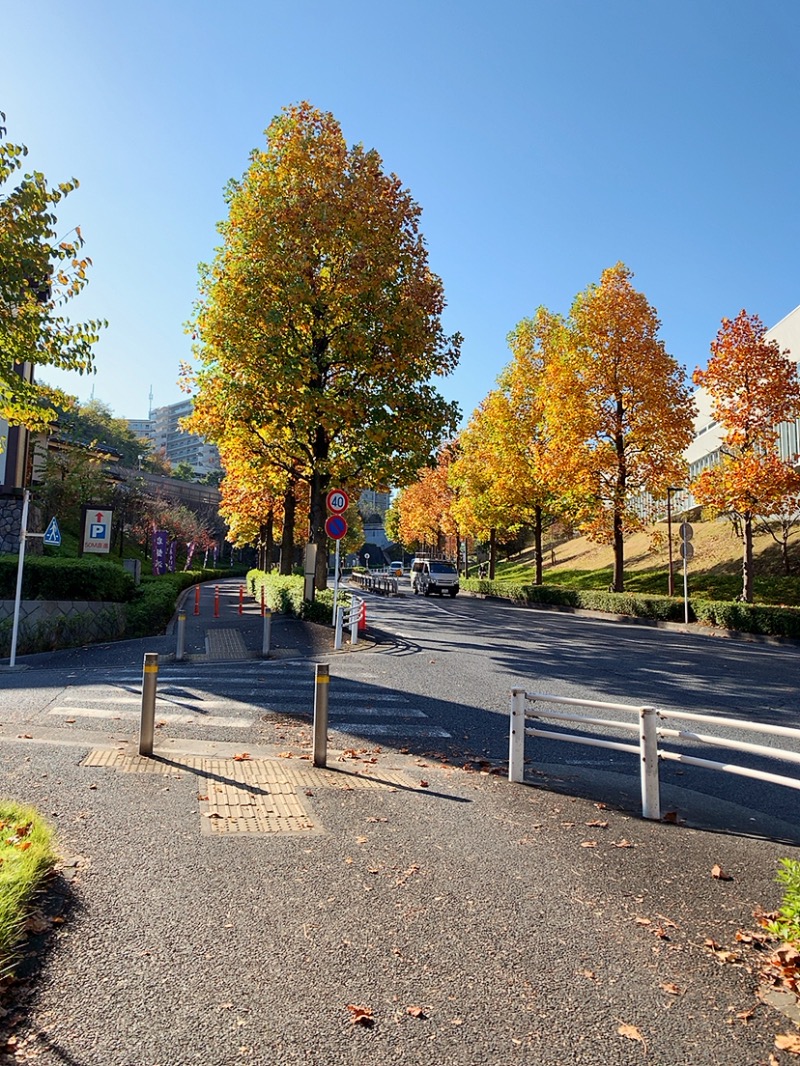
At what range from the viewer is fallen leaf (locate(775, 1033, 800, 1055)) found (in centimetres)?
274

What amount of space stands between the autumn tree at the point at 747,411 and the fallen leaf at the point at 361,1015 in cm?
2277

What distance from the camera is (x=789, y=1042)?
9.12 feet

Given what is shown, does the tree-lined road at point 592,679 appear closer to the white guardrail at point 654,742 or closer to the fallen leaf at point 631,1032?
the white guardrail at point 654,742

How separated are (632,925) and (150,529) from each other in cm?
4511

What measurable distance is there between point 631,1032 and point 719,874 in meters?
1.98

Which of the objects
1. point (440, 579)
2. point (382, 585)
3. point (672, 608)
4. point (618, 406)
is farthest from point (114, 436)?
point (672, 608)

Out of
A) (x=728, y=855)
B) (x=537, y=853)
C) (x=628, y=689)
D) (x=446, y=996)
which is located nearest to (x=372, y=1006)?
(x=446, y=996)

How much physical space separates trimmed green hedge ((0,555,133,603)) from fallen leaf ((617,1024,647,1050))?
1557cm

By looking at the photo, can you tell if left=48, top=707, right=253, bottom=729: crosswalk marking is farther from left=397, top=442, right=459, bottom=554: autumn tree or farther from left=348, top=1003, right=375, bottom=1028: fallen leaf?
left=397, top=442, right=459, bottom=554: autumn tree

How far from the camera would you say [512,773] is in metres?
6.41

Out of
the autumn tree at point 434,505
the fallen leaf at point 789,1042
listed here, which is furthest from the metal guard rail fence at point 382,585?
the fallen leaf at point 789,1042

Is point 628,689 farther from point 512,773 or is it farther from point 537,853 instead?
point 537,853

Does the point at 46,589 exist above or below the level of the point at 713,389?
below

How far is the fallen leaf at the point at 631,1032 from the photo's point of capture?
2785 mm
